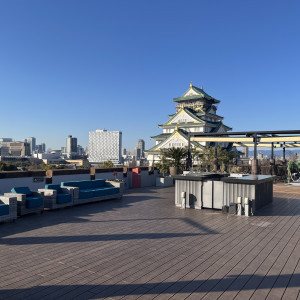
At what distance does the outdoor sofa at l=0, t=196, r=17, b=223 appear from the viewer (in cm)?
815

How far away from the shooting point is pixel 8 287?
14.3 feet

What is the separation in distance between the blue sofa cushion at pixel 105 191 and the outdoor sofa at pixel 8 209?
13.3 ft

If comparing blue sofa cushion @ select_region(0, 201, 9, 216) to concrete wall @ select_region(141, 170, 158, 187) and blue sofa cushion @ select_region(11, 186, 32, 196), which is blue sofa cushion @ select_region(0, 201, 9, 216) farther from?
concrete wall @ select_region(141, 170, 158, 187)

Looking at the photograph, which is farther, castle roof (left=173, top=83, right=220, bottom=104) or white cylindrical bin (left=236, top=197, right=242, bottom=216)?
castle roof (left=173, top=83, right=220, bottom=104)

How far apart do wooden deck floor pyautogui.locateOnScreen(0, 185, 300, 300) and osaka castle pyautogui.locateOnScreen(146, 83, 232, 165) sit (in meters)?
31.8

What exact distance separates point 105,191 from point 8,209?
493 cm

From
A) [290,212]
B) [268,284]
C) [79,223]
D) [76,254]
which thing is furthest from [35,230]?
[290,212]

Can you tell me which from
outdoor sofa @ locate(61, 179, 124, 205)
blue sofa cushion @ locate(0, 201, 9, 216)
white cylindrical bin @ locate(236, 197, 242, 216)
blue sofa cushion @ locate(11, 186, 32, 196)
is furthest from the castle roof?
blue sofa cushion @ locate(0, 201, 9, 216)

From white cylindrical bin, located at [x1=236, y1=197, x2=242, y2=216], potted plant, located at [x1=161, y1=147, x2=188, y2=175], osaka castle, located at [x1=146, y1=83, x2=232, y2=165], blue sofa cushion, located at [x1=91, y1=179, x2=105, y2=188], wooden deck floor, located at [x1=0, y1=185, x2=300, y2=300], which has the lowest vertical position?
wooden deck floor, located at [x1=0, y1=185, x2=300, y2=300]

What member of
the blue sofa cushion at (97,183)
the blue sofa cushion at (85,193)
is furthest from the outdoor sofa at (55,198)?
the blue sofa cushion at (97,183)

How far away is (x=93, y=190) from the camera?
1216 centimetres

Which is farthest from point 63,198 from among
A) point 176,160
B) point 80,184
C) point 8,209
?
point 176,160

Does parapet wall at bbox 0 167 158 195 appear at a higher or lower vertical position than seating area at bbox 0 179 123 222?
higher

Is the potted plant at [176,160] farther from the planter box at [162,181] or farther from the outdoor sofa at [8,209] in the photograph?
the outdoor sofa at [8,209]
